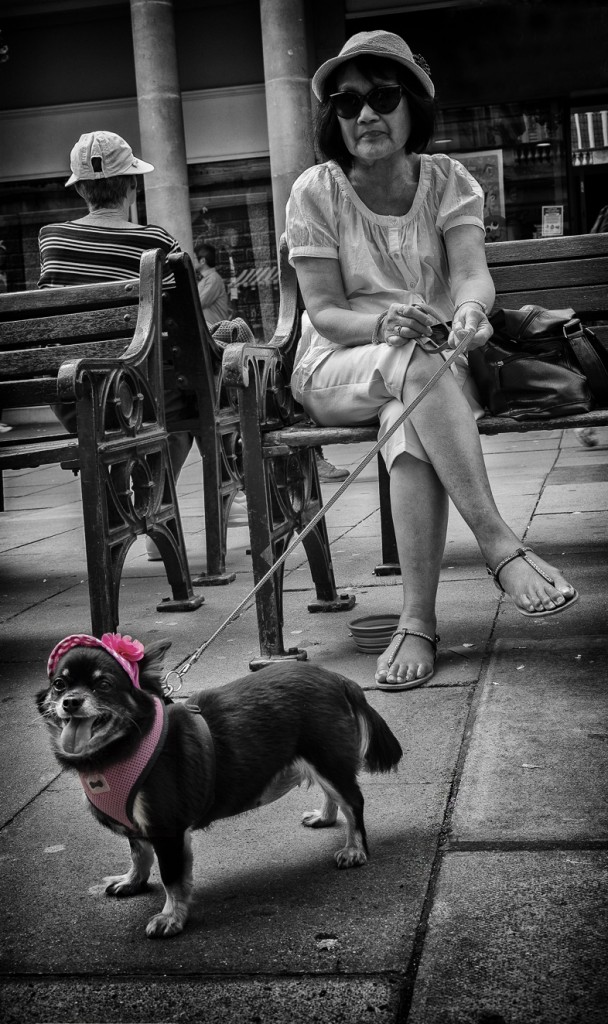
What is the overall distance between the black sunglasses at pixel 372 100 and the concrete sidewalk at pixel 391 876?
1.71 metres

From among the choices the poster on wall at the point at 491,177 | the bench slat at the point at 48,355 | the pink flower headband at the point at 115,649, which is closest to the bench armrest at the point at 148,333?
the bench slat at the point at 48,355

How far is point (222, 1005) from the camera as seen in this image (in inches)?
68.1

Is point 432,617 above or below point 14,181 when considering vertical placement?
below

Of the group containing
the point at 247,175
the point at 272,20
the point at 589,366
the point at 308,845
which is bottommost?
the point at 308,845

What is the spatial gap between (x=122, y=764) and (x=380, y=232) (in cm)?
228

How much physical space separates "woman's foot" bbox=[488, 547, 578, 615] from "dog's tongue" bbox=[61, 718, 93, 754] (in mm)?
1557

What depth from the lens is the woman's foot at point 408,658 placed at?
3227mm

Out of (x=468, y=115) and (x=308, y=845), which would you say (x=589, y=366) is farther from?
(x=468, y=115)

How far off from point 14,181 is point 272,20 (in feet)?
15.6

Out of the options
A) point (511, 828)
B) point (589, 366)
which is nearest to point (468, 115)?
point (589, 366)

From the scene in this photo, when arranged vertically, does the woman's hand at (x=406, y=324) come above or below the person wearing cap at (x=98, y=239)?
below

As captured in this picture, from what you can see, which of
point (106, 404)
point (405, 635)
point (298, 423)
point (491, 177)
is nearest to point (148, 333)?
point (106, 404)

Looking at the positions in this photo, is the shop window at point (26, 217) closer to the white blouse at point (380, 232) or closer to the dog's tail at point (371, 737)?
the white blouse at point (380, 232)

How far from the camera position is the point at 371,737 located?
234 cm
